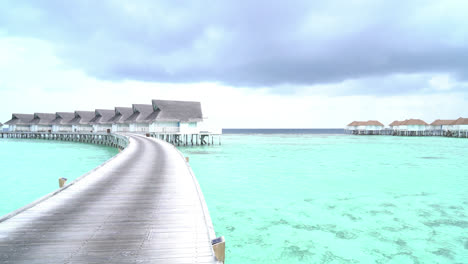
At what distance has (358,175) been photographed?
20.6 m

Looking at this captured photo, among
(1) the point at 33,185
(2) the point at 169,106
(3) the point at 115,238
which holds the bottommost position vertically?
(1) the point at 33,185

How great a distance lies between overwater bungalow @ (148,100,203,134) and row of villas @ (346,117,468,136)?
8552 cm

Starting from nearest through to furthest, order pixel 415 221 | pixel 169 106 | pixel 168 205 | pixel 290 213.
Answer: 1. pixel 168 205
2. pixel 415 221
3. pixel 290 213
4. pixel 169 106

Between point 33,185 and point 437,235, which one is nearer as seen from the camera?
point 437,235

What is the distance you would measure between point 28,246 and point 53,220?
137 cm

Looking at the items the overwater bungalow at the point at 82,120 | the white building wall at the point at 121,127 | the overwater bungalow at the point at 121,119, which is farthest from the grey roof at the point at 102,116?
the white building wall at the point at 121,127

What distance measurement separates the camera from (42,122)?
263 ft

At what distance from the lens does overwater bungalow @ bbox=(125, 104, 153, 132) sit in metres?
52.2

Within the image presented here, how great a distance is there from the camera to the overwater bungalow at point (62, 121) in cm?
7700

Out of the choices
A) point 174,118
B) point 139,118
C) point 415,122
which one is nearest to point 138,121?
point 139,118

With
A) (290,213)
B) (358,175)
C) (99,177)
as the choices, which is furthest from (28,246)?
(358,175)

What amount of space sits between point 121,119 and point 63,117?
30192 millimetres

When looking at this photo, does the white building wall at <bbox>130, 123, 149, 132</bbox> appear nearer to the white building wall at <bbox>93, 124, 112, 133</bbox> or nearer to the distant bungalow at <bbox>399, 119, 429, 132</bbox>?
the white building wall at <bbox>93, 124, 112, 133</bbox>

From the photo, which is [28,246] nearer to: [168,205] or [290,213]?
[168,205]
